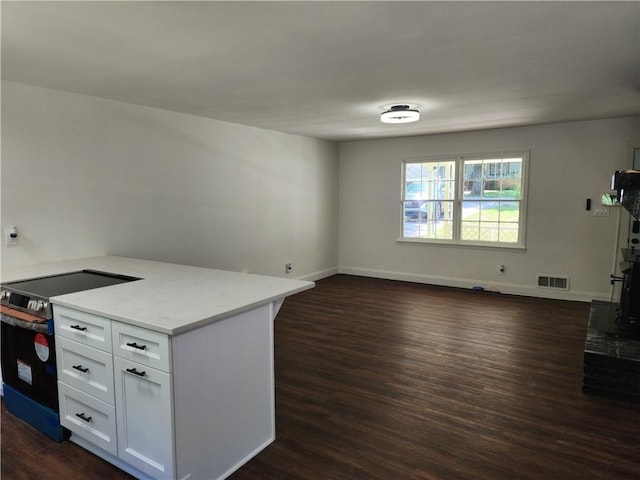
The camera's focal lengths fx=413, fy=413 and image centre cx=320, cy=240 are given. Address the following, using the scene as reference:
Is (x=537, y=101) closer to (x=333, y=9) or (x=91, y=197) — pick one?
(x=333, y=9)

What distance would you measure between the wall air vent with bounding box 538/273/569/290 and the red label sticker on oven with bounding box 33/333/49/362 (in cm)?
568

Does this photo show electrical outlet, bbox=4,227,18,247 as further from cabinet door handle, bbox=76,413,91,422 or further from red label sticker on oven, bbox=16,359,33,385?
cabinet door handle, bbox=76,413,91,422

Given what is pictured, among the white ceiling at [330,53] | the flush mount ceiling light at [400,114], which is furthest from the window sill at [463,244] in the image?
the flush mount ceiling light at [400,114]

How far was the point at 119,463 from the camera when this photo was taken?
7.02 ft

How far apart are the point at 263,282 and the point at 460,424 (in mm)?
1497

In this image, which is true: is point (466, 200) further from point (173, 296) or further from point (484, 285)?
point (173, 296)

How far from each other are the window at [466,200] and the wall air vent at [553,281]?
1.74 feet

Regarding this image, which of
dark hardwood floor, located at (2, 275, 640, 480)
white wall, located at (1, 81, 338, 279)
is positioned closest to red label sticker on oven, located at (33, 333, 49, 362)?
dark hardwood floor, located at (2, 275, 640, 480)

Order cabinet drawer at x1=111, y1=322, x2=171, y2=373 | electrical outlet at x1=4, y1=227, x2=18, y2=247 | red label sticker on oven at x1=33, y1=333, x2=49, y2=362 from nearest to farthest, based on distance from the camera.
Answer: cabinet drawer at x1=111, y1=322, x2=171, y2=373, red label sticker on oven at x1=33, y1=333, x2=49, y2=362, electrical outlet at x1=4, y1=227, x2=18, y2=247

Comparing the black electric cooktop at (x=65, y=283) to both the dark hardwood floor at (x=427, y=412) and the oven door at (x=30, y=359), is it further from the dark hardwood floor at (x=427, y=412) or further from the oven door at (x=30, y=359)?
the dark hardwood floor at (x=427, y=412)

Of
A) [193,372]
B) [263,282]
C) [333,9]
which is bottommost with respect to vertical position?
[193,372]

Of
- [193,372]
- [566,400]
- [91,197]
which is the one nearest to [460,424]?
[566,400]

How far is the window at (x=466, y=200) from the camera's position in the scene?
5.84 m

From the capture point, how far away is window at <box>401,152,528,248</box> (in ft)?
19.1
